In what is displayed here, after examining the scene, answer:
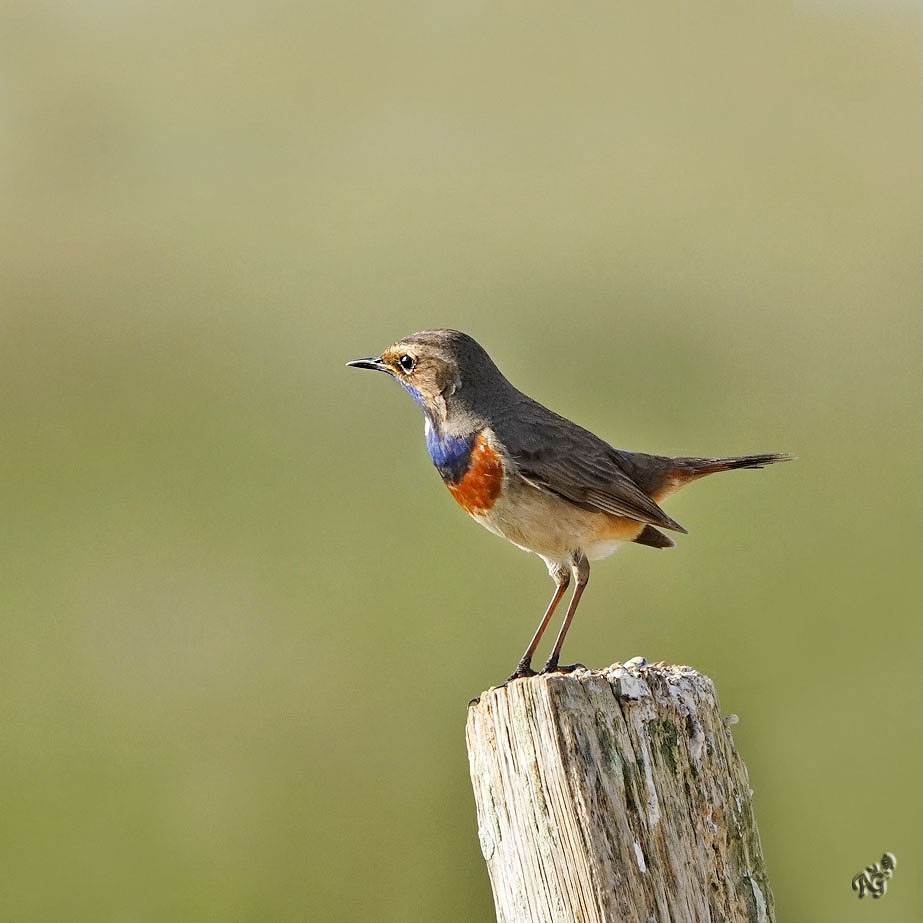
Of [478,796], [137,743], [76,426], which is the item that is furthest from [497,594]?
[478,796]

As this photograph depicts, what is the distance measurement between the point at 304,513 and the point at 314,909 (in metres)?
5.37

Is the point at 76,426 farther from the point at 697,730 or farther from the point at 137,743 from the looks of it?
the point at 697,730

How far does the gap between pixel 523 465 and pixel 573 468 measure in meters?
0.24

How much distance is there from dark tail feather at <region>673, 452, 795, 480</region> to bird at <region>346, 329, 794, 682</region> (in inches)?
0.4

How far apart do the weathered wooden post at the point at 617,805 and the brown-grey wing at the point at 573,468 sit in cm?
209

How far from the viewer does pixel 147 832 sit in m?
10.5

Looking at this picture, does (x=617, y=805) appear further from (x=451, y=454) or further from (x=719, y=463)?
(x=719, y=463)

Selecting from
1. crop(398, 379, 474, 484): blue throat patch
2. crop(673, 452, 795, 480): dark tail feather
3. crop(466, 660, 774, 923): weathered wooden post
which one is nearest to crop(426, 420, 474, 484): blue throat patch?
crop(398, 379, 474, 484): blue throat patch

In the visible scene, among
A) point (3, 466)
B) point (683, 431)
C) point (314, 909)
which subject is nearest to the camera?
point (314, 909)

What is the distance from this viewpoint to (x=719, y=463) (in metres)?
6.44

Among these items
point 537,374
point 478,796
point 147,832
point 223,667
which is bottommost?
point 478,796

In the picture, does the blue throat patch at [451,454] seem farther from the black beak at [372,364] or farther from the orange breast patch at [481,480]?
the black beak at [372,364]

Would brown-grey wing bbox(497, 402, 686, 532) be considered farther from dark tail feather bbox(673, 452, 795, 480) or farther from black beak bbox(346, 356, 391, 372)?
black beak bbox(346, 356, 391, 372)

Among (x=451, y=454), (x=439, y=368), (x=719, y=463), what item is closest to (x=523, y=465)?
(x=451, y=454)
